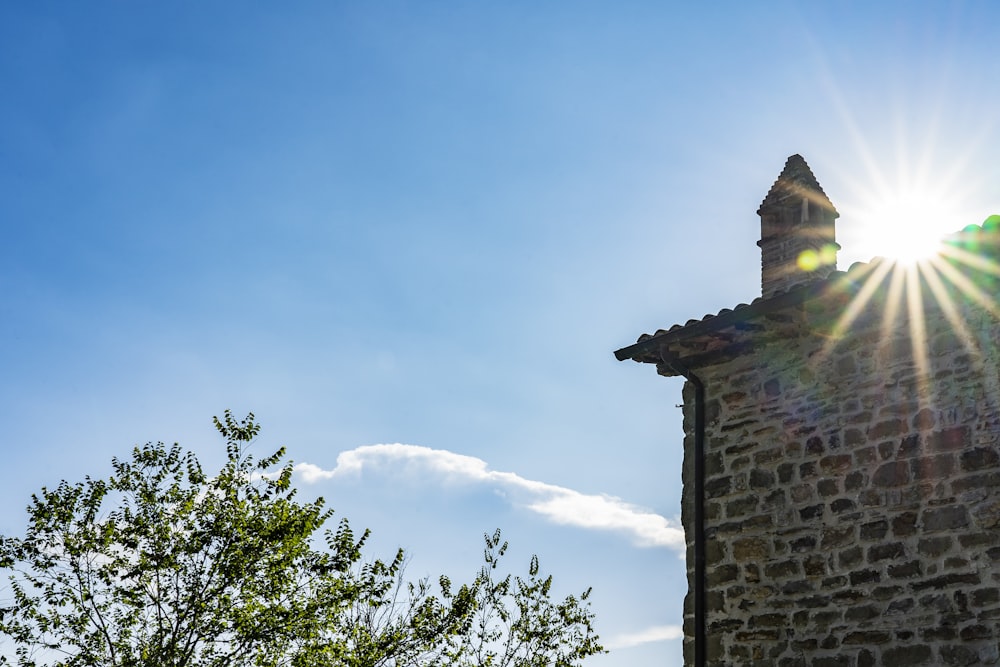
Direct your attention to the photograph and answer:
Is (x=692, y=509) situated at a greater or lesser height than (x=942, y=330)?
lesser

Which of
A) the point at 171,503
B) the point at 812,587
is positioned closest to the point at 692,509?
the point at 812,587

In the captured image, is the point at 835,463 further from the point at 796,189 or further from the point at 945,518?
the point at 796,189

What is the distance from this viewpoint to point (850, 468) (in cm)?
784

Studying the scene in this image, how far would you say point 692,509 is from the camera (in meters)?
8.84

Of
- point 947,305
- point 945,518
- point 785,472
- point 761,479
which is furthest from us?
point 761,479

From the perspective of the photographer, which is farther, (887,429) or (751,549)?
(751,549)

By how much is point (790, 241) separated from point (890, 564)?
3.51 m

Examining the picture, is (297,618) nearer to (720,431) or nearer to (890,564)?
(720,431)

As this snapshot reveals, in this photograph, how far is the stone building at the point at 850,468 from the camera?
716cm

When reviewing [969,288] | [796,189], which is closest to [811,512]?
[969,288]

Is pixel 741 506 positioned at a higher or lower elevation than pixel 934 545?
higher

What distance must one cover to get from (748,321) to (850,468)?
153 centimetres

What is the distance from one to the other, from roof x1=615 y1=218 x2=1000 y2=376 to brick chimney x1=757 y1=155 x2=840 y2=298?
35.5 inches

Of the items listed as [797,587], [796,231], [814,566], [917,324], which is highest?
[796,231]
